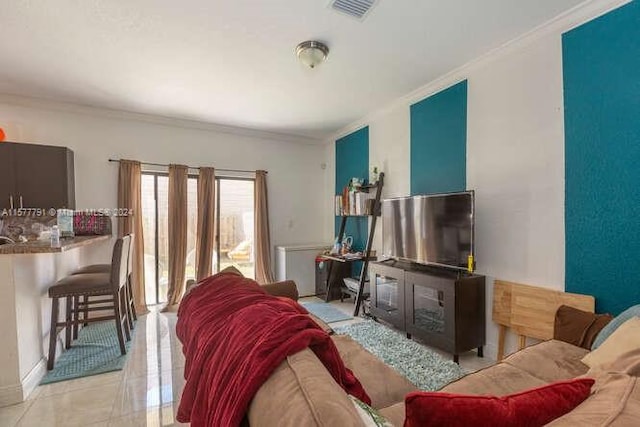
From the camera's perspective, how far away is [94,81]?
10.2 ft

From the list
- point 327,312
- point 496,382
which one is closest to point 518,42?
point 496,382

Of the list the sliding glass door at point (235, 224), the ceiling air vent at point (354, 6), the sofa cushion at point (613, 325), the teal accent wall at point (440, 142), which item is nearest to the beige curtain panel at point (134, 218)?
the sliding glass door at point (235, 224)

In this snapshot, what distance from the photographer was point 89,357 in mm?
2730

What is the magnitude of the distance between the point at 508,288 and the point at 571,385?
6.43 ft

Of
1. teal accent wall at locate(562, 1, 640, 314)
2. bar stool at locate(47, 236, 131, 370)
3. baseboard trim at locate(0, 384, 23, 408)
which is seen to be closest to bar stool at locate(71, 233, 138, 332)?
bar stool at locate(47, 236, 131, 370)

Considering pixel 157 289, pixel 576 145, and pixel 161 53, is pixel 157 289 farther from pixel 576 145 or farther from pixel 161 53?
pixel 576 145

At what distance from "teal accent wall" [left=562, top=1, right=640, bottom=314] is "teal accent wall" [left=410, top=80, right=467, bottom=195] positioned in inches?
34.7

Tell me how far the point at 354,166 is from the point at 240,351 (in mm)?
4042

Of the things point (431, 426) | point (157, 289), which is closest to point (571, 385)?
point (431, 426)

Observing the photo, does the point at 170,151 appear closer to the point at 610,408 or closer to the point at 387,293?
the point at 387,293

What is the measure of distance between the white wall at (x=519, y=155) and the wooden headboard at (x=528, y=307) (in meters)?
0.08

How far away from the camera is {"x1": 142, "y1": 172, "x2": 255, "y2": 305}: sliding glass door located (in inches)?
169

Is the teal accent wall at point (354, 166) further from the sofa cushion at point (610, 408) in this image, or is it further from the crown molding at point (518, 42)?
the sofa cushion at point (610, 408)

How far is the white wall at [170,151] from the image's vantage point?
3.66 meters
